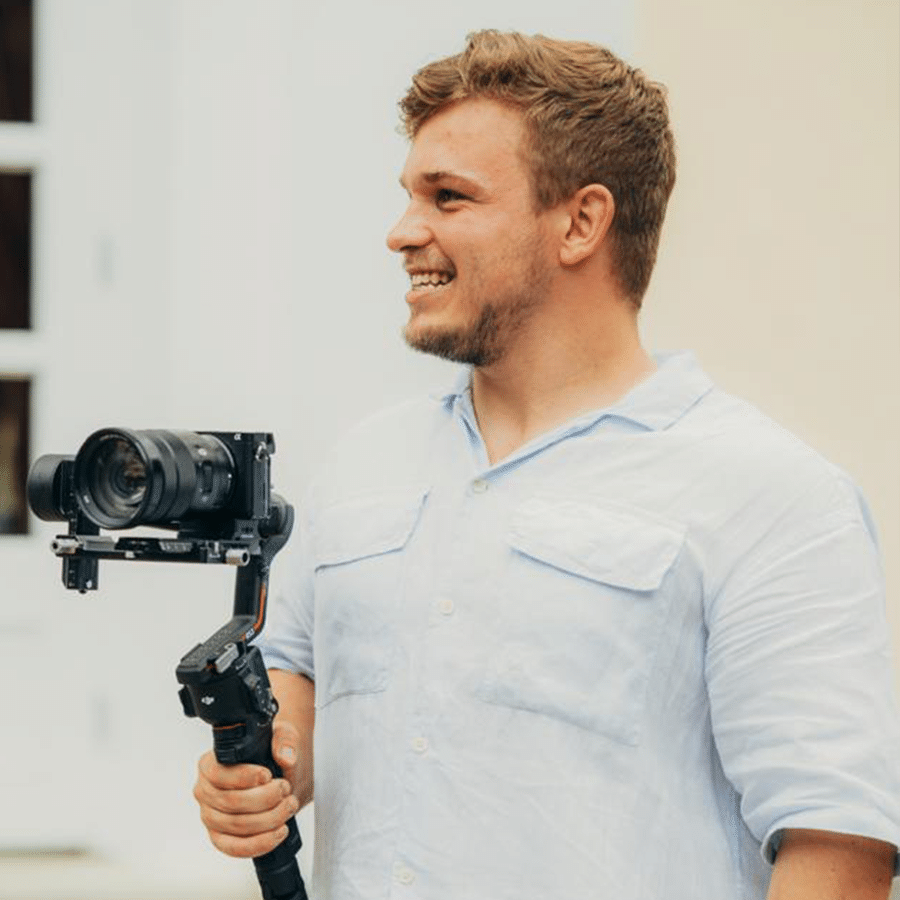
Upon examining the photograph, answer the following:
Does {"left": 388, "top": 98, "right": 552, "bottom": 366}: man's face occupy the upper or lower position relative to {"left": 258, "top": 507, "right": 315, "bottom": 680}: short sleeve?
upper

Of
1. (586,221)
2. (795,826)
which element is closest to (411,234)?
(586,221)

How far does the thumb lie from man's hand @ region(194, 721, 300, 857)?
0.02 meters

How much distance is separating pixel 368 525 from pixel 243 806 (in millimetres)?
269

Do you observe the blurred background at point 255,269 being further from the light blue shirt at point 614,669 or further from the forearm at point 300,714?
the light blue shirt at point 614,669

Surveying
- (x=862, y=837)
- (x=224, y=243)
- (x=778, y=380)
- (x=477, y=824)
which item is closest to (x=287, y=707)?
(x=477, y=824)

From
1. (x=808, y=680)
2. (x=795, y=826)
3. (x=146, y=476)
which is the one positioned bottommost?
(x=795, y=826)

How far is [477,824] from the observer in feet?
4.15

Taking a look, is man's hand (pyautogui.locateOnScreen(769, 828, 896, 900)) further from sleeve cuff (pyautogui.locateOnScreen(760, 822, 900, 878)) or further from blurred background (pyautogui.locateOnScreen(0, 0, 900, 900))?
blurred background (pyautogui.locateOnScreen(0, 0, 900, 900))

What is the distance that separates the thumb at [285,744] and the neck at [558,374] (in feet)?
1.02

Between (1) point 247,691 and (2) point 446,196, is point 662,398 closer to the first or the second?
(2) point 446,196

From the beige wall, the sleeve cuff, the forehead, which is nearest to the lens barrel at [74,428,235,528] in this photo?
the forehead

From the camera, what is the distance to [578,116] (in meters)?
1.39

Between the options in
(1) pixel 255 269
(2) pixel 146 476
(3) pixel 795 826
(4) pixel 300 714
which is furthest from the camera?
(1) pixel 255 269

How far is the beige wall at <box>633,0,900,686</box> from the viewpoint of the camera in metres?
2.07
